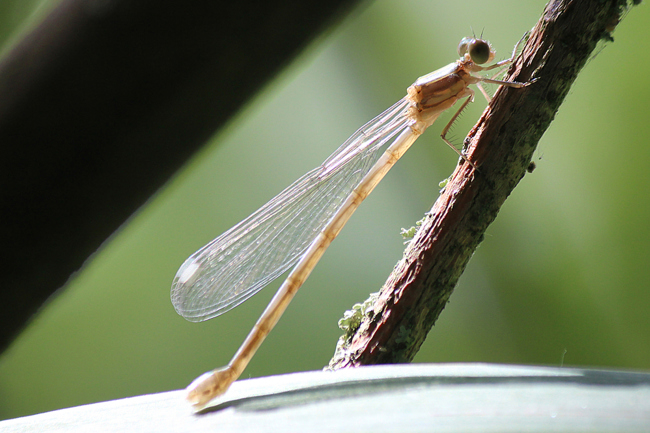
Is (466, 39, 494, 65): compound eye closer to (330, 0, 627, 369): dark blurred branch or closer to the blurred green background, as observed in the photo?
(330, 0, 627, 369): dark blurred branch

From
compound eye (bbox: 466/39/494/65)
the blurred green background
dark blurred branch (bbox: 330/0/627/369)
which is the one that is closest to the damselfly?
compound eye (bbox: 466/39/494/65)

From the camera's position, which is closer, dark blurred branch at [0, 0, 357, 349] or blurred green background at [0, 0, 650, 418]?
dark blurred branch at [0, 0, 357, 349]

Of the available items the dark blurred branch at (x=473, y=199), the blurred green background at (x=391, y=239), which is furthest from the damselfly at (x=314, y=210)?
the blurred green background at (x=391, y=239)

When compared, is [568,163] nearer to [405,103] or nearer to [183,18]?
[405,103]

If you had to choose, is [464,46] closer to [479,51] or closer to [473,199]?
[479,51]

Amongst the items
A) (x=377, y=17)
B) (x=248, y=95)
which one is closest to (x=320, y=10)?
(x=248, y=95)

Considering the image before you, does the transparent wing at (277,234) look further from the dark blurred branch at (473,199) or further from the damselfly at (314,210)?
the dark blurred branch at (473,199)
